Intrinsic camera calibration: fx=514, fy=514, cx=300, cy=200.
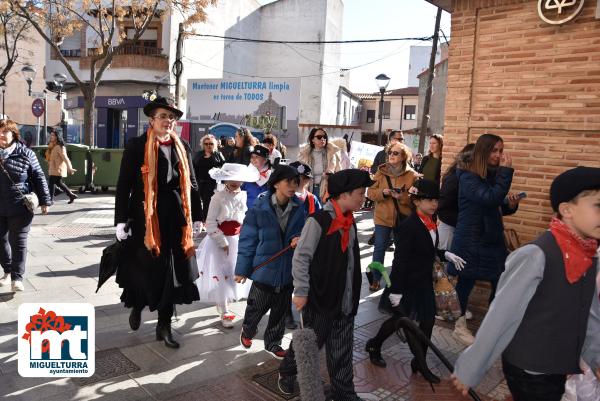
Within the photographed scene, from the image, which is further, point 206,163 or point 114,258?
point 206,163

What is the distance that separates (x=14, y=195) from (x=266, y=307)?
10.2 feet

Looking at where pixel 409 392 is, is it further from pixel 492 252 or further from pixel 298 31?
pixel 298 31

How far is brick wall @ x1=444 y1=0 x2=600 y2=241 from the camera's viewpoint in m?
5.18

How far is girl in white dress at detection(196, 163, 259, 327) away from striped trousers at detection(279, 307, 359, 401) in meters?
1.66

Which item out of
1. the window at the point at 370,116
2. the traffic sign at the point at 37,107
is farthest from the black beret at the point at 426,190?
the window at the point at 370,116

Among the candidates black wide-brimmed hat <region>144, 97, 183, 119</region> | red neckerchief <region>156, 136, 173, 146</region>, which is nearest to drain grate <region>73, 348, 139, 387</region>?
red neckerchief <region>156, 136, 173, 146</region>

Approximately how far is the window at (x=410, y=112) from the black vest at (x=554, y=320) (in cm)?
5122

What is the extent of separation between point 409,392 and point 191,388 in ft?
5.17

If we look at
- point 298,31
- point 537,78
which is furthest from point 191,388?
point 298,31

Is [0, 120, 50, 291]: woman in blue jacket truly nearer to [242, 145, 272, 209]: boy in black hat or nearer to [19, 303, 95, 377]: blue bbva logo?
[19, 303, 95, 377]: blue bbva logo

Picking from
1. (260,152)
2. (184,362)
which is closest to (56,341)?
(184,362)

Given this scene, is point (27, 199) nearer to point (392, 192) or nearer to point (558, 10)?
point (392, 192)

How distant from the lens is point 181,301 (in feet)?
14.3

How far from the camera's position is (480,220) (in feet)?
15.8
